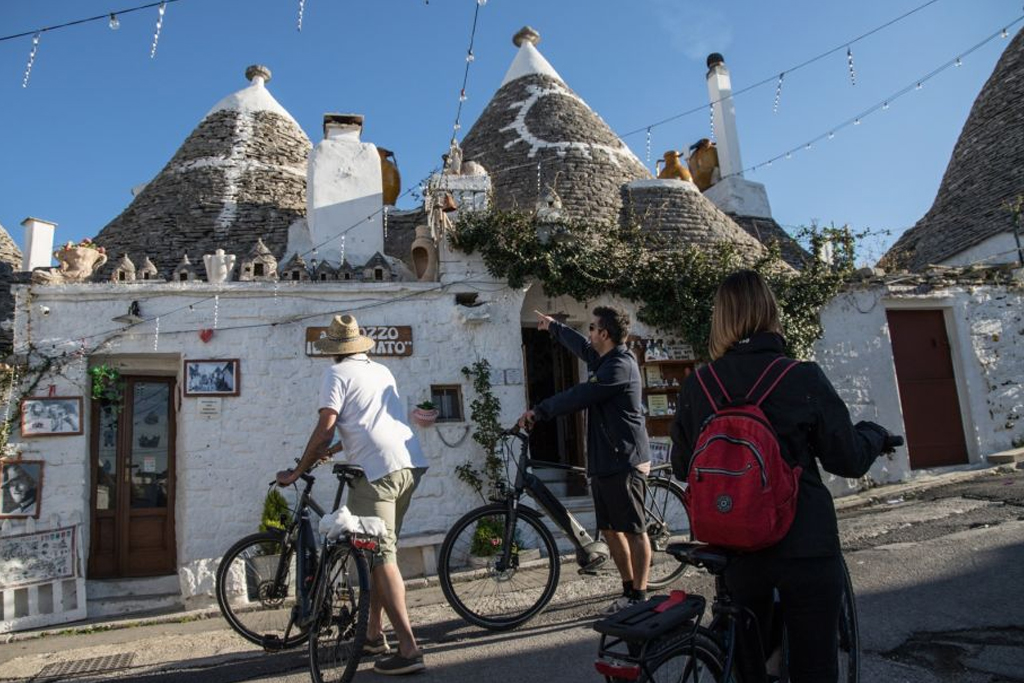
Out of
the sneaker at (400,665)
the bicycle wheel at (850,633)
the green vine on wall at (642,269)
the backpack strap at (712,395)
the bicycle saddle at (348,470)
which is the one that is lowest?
the sneaker at (400,665)

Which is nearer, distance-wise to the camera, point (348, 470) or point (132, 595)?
point (348, 470)

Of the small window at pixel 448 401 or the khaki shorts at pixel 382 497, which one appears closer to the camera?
the khaki shorts at pixel 382 497

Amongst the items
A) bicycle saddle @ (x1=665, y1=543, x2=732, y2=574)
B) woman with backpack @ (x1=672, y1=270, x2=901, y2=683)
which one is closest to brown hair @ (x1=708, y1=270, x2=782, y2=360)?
woman with backpack @ (x1=672, y1=270, x2=901, y2=683)

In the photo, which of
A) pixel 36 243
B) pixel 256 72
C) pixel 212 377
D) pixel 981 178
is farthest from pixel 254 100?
pixel 981 178

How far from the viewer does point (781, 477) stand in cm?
222

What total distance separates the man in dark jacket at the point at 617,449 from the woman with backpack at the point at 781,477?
1760 mm

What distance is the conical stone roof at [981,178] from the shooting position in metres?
13.8

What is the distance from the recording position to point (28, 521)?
6.46m

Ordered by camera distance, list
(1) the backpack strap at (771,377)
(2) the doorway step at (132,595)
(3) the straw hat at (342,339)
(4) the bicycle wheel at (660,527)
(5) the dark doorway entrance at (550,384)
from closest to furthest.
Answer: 1. (1) the backpack strap at (771,377)
2. (3) the straw hat at (342,339)
3. (4) the bicycle wheel at (660,527)
4. (2) the doorway step at (132,595)
5. (5) the dark doorway entrance at (550,384)

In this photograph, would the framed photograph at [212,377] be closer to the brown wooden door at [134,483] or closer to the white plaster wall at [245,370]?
the white plaster wall at [245,370]

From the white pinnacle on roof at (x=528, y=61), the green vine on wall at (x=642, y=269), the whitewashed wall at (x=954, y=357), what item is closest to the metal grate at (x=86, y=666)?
the green vine on wall at (x=642, y=269)

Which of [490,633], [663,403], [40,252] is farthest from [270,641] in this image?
[40,252]

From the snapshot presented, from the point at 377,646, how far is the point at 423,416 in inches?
143

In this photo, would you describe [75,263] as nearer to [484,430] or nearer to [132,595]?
[132,595]
